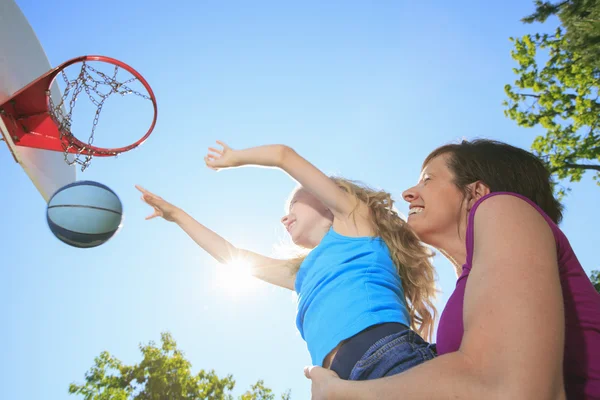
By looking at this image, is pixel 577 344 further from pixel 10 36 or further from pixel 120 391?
pixel 120 391

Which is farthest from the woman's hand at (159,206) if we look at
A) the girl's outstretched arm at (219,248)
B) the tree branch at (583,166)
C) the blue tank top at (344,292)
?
the tree branch at (583,166)

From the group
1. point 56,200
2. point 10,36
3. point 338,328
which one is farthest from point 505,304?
point 10,36

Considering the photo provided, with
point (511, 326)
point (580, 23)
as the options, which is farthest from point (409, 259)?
point (580, 23)

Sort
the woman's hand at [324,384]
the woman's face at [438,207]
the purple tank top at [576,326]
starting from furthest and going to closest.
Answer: the woman's face at [438,207]
the woman's hand at [324,384]
the purple tank top at [576,326]

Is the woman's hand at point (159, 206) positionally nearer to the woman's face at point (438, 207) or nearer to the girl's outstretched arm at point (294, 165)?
the girl's outstretched arm at point (294, 165)

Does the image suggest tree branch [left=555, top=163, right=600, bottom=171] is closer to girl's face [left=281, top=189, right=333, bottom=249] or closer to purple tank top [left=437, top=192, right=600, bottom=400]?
girl's face [left=281, top=189, right=333, bottom=249]

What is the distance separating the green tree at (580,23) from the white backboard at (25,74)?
36.1 feet

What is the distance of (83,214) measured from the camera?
557 centimetres

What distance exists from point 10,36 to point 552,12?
12.4 metres

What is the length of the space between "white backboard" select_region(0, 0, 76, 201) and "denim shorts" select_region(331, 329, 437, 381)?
723 centimetres

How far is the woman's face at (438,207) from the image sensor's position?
2188 mm

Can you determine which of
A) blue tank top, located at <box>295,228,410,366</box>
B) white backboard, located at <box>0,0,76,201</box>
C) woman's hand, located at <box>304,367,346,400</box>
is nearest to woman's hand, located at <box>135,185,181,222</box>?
blue tank top, located at <box>295,228,410,366</box>

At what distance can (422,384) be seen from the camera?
3.96 ft

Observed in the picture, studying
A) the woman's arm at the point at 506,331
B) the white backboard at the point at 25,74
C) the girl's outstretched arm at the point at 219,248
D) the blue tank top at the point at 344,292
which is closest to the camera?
the woman's arm at the point at 506,331
